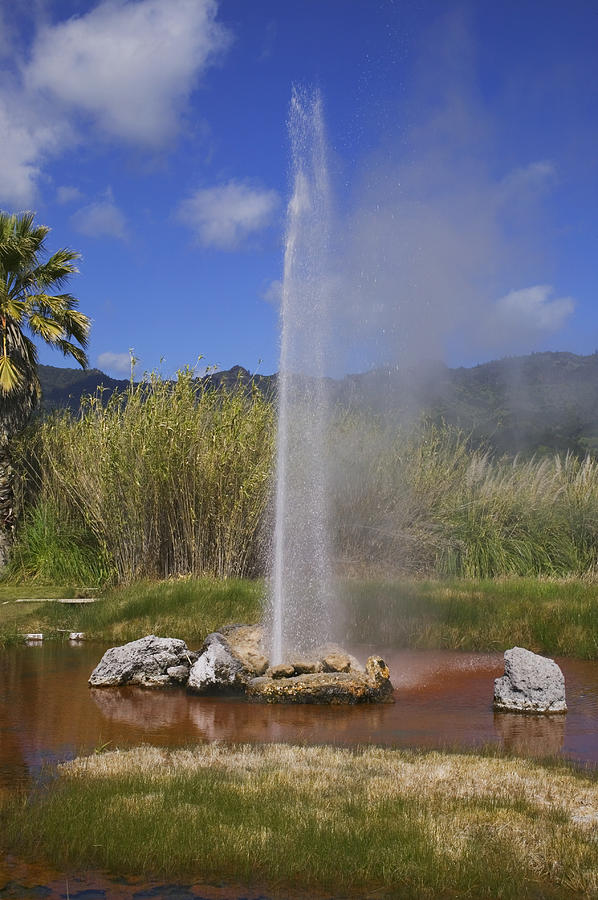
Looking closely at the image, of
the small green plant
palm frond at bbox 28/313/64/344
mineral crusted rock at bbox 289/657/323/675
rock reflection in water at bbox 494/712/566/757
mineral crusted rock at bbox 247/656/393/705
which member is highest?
palm frond at bbox 28/313/64/344

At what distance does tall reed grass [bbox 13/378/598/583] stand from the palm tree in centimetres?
47

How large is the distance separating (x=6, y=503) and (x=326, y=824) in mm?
12980

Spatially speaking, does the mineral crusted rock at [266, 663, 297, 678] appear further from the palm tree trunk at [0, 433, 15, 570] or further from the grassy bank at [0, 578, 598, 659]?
the palm tree trunk at [0, 433, 15, 570]

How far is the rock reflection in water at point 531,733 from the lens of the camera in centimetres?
636

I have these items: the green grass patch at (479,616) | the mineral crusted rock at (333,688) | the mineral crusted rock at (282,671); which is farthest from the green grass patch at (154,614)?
the mineral crusted rock at (333,688)

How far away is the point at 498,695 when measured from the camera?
25.8 feet

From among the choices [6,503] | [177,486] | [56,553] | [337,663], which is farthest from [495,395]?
[337,663]

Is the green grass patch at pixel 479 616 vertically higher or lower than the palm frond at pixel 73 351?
lower

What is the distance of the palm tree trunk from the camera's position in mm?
15992

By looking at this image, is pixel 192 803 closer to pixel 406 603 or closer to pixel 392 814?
pixel 392 814

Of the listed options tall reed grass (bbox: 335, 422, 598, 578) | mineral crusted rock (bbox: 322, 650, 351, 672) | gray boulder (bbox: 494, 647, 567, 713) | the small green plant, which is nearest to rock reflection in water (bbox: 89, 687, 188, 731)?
mineral crusted rock (bbox: 322, 650, 351, 672)

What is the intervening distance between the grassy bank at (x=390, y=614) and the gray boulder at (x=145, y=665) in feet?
6.70

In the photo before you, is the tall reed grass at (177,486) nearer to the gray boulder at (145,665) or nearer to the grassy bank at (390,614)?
the grassy bank at (390,614)

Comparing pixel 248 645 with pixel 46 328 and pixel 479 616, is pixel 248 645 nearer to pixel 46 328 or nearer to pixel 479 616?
pixel 479 616
